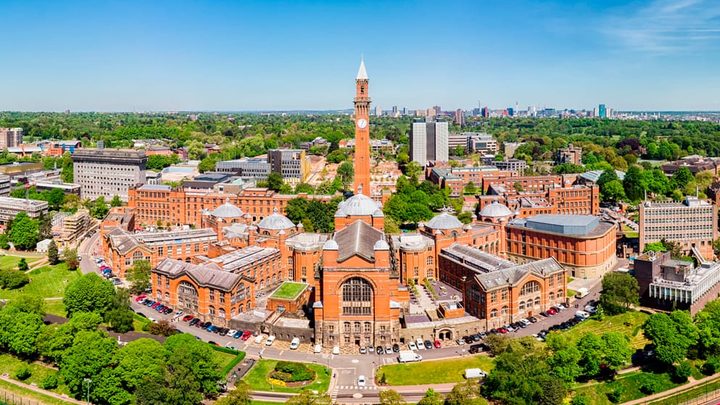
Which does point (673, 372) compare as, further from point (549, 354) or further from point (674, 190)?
A: point (674, 190)

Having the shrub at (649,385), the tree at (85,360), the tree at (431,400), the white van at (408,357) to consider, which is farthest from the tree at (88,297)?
the shrub at (649,385)

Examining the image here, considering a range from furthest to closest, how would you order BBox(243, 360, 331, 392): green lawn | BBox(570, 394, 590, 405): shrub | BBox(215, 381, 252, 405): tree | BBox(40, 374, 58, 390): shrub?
BBox(40, 374, 58, 390): shrub → BBox(243, 360, 331, 392): green lawn → BBox(570, 394, 590, 405): shrub → BBox(215, 381, 252, 405): tree

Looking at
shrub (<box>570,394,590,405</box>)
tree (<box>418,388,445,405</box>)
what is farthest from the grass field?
shrub (<box>570,394,590,405</box>)

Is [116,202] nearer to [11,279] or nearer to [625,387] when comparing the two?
[11,279]

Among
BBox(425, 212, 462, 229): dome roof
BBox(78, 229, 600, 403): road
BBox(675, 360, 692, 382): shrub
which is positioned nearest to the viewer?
BBox(78, 229, 600, 403): road

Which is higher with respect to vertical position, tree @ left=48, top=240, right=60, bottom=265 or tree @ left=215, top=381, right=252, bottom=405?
tree @ left=48, top=240, right=60, bottom=265

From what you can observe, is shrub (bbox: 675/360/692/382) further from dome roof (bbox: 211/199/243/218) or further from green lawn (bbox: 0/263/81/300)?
green lawn (bbox: 0/263/81/300)
